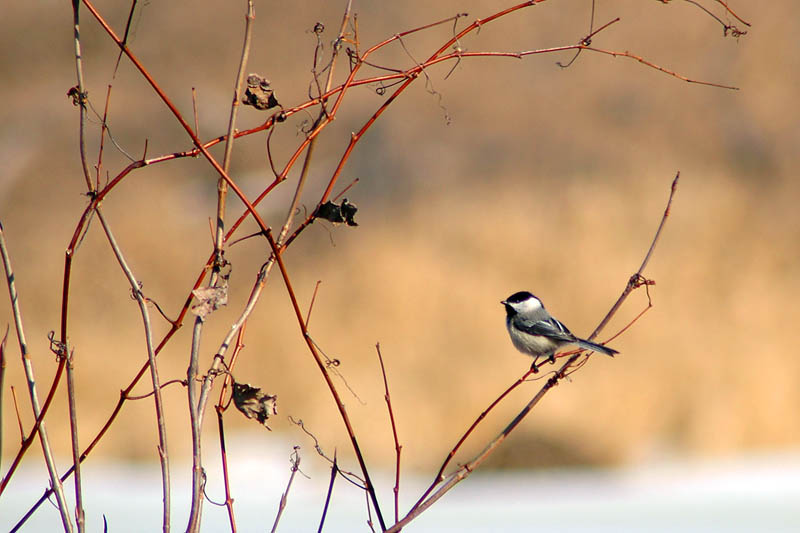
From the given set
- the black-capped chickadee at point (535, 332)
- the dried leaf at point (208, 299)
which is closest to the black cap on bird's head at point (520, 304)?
the black-capped chickadee at point (535, 332)

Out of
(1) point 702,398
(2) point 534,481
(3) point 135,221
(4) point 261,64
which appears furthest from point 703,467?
(4) point 261,64

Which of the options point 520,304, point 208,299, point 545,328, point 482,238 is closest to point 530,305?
point 520,304

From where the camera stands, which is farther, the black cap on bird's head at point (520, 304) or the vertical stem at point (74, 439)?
the black cap on bird's head at point (520, 304)

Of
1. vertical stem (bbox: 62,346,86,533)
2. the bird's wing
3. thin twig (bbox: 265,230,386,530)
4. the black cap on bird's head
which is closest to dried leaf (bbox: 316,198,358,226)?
thin twig (bbox: 265,230,386,530)

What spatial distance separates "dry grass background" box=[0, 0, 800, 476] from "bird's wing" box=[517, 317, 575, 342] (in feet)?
14.0

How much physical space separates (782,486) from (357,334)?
4.05 m

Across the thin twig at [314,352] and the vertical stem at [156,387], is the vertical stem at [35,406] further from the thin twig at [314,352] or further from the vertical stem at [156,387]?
the thin twig at [314,352]

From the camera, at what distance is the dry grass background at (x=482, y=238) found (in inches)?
324

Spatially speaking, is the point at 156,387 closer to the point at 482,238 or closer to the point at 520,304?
the point at 520,304

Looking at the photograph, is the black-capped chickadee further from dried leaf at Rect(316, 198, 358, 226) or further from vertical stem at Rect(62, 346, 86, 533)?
vertical stem at Rect(62, 346, 86, 533)

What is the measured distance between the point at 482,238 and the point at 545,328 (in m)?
5.62

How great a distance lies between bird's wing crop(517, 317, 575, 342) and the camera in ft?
10.9

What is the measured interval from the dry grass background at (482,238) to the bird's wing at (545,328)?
426 centimetres

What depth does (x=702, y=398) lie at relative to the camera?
8.51 metres
